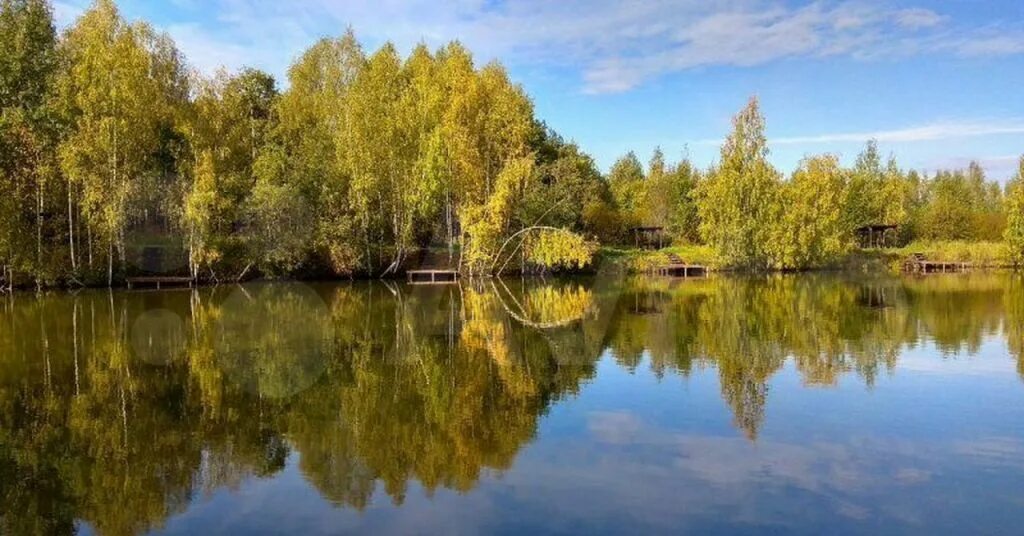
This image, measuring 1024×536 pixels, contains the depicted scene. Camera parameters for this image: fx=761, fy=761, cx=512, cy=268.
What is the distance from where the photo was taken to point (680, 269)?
53.1 meters

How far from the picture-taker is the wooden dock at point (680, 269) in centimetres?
5178

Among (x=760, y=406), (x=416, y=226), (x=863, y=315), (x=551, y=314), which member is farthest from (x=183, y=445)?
(x=416, y=226)

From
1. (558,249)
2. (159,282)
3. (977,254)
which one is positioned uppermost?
(558,249)

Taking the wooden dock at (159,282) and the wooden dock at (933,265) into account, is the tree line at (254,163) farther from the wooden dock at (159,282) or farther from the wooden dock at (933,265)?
the wooden dock at (933,265)

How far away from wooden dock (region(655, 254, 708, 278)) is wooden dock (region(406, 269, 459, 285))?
14390mm

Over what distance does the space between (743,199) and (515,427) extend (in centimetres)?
4490

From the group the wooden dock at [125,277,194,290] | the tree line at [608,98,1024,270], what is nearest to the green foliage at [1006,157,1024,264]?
the tree line at [608,98,1024,270]

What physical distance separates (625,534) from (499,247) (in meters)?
38.7

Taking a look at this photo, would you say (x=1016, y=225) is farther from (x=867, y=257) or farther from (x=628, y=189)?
(x=628, y=189)

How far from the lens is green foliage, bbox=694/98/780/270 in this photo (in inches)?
2044

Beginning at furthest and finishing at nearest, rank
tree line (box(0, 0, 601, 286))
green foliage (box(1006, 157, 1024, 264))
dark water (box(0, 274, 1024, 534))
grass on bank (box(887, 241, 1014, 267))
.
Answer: grass on bank (box(887, 241, 1014, 267)) → green foliage (box(1006, 157, 1024, 264)) → tree line (box(0, 0, 601, 286)) → dark water (box(0, 274, 1024, 534))

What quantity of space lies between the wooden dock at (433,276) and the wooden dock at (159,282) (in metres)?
12.2

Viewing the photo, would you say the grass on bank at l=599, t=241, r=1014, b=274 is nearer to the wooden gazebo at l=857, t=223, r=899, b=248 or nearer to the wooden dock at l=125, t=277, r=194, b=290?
the wooden gazebo at l=857, t=223, r=899, b=248

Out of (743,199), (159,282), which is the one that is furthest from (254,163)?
(743,199)
